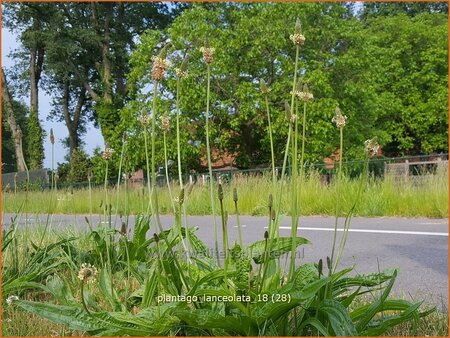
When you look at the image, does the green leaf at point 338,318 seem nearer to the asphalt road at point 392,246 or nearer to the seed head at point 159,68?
the asphalt road at point 392,246

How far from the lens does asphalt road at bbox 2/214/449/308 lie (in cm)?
296

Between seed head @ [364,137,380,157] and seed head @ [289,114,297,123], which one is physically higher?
seed head @ [289,114,297,123]

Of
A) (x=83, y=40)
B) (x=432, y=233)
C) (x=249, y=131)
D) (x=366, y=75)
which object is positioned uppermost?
(x=83, y=40)

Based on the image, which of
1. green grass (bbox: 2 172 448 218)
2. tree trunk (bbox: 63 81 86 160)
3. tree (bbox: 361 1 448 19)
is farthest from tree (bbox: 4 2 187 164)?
tree (bbox: 361 1 448 19)

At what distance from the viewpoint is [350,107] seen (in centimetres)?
2009

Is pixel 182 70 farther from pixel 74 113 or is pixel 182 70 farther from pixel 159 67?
pixel 74 113

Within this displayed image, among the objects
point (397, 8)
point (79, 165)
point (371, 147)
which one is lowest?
point (371, 147)

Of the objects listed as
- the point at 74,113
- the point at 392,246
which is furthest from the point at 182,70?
the point at 74,113

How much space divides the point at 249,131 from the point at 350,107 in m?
4.25

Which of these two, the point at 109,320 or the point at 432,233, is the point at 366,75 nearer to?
the point at 432,233

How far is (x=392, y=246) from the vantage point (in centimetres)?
459

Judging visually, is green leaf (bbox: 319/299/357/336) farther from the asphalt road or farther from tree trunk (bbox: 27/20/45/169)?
tree trunk (bbox: 27/20/45/169)

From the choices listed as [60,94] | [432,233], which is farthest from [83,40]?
[432,233]

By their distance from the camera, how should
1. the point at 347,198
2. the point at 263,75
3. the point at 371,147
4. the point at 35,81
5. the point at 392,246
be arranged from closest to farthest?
the point at 371,147
the point at 392,246
the point at 347,198
the point at 263,75
the point at 35,81
